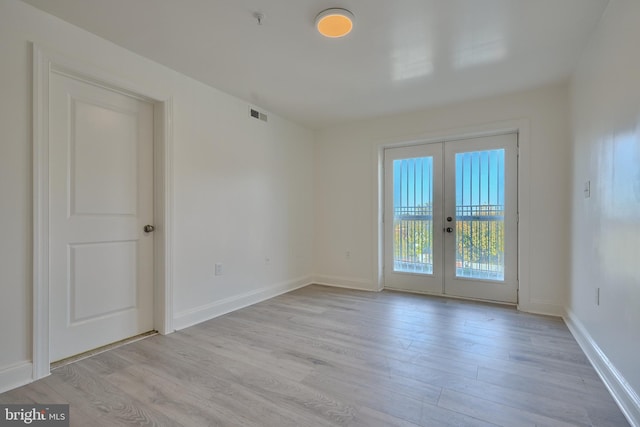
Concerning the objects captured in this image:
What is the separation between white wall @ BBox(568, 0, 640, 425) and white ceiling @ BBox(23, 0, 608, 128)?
0.37 m

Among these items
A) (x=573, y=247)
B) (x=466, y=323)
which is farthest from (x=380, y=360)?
(x=573, y=247)

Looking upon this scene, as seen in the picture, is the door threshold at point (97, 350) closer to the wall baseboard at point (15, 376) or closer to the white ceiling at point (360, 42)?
the wall baseboard at point (15, 376)

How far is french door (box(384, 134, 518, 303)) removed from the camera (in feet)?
11.9

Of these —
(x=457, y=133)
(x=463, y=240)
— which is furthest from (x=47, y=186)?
(x=463, y=240)

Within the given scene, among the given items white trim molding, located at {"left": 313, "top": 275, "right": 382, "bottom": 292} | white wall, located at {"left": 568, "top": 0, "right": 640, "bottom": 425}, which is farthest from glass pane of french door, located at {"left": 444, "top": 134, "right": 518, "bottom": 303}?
white trim molding, located at {"left": 313, "top": 275, "right": 382, "bottom": 292}

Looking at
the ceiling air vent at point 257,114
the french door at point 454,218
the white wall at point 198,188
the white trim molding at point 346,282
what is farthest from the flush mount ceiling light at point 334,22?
the white trim molding at point 346,282

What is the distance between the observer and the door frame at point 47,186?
6.48ft

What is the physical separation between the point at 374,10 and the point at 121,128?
2.20 meters

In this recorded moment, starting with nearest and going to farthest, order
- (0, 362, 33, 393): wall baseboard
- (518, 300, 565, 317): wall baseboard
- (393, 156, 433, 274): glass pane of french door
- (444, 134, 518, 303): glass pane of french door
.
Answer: (0, 362, 33, 393): wall baseboard, (518, 300, 565, 317): wall baseboard, (444, 134, 518, 303): glass pane of french door, (393, 156, 433, 274): glass pane of french door

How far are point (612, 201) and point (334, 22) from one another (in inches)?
83.9

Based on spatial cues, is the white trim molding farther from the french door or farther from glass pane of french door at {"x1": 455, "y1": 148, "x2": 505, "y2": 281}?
glass pane of french door at {"x1": 455, "y1": 148, "x2": 505, "y2": 281}

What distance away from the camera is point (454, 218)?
12.8ft
